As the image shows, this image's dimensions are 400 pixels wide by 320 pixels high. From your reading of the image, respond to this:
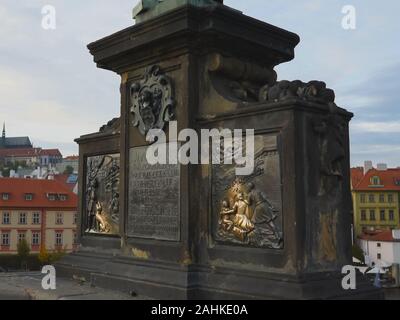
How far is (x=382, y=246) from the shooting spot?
47.1 metres

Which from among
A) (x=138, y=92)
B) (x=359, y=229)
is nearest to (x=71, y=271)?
(x=138, y=92)

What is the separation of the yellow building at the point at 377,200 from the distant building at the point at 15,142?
434ft

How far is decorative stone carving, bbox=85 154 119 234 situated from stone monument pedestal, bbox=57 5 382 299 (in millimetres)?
47

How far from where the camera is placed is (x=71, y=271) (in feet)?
26.6

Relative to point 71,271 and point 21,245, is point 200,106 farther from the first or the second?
point 21,245

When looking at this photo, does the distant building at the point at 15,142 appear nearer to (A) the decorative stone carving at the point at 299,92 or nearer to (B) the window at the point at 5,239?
(B) the window at the point at 5,239

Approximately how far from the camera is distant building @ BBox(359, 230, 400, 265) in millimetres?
45188

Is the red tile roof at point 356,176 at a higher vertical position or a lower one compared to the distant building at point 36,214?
higher

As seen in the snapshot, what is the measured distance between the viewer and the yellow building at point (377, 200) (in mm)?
60812

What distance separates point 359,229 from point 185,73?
59.6 metres

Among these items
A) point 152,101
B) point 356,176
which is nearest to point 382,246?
point 356,176

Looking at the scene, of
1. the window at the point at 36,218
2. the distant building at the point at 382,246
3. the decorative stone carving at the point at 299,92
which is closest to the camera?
the decorative stone carving at the point at 299,92

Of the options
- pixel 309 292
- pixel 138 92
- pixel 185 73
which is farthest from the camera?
pixel 138 92

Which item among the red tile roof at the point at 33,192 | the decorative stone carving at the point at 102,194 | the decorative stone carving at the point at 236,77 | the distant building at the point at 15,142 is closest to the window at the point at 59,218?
the red tile roof at the point at 33,192
